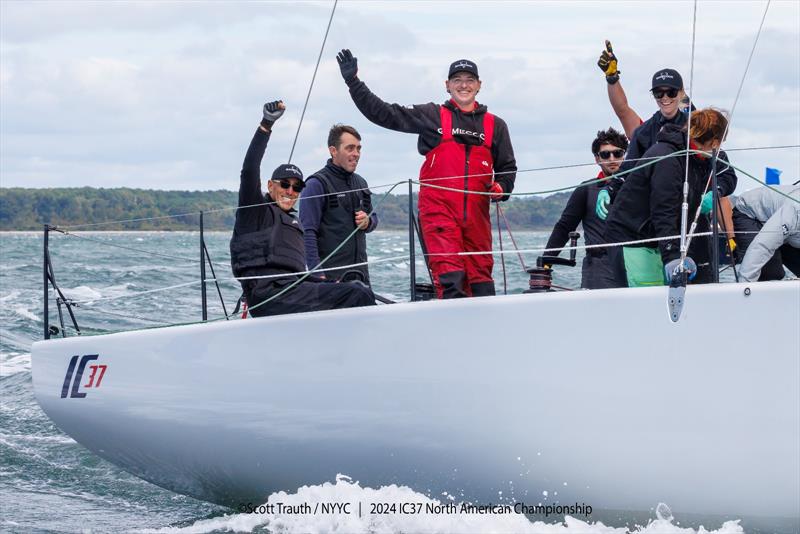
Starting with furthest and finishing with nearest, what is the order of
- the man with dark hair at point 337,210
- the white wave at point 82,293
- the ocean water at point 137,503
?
the white wave at point 82,293
the man with dark hair at point 337,210
the ocean water at point 137,503

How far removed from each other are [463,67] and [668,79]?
951 millimetres

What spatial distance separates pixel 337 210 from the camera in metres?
5.80

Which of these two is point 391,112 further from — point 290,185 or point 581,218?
point 581,218

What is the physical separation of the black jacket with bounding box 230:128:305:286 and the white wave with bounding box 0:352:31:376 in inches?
228

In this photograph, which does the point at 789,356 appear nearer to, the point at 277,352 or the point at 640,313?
the point at 640,313

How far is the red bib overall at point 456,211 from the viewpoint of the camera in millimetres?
5109

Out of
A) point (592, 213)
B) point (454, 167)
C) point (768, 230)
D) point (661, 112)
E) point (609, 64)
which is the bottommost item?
point (768, 230)

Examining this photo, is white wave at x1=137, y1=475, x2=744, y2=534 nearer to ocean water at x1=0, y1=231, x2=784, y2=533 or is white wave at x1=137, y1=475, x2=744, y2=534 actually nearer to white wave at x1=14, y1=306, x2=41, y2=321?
ocean water at x1=0, y1=231, x2=784, y2=533

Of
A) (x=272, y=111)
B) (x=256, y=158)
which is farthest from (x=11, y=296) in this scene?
(x=272, y=111)

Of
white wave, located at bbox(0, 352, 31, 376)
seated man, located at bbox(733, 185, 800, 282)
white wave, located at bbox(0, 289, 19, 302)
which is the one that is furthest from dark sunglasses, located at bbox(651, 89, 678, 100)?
white wave, located at bbox(0, 289, 19, 302)

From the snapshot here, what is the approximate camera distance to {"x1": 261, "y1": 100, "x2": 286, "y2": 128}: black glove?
5.03m

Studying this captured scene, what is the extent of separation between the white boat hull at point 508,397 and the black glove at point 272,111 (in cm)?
90

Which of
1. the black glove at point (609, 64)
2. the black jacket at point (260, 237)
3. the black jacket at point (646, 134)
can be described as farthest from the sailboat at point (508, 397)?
the black glove at point (609, 64)

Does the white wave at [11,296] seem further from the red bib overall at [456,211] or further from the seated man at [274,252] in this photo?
the red bib overall at [456,211]
